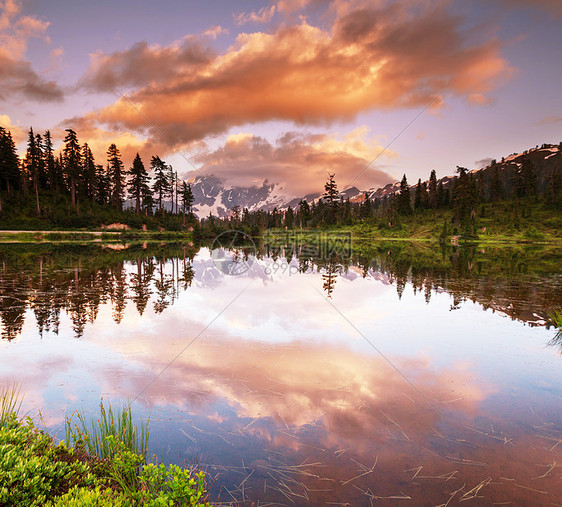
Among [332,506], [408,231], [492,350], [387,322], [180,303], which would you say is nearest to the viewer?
[332,506]

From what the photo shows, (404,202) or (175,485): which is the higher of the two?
(404,202)

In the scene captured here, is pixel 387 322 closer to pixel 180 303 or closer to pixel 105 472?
pixel 180 303

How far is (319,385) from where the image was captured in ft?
24.2

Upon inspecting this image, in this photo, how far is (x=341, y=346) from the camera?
32.5 ft

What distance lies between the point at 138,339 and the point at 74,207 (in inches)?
3163

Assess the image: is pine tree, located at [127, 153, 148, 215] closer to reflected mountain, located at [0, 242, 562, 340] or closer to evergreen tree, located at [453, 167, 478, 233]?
reflected mountain, located at [0, 242, 562, 340]

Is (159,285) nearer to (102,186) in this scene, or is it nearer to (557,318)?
(557,318)

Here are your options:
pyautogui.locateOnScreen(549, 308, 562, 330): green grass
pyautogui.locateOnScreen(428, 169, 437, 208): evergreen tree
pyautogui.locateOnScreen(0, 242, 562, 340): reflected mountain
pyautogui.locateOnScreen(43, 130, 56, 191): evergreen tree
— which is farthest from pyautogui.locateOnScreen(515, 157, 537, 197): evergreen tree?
pyautogui.locateOnScreen(43, 130, 56, 191): evergreen tree

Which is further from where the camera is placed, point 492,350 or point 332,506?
point 492,350

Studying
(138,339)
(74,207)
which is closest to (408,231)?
(74,207)

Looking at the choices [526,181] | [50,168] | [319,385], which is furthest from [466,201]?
[50,168]

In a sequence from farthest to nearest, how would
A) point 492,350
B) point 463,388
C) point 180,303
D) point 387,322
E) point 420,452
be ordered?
point 180,303
point 387,322
point 492,350
point 463,388
point 420,452

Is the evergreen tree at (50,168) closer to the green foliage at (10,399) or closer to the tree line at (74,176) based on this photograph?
the tree line at (74,176)

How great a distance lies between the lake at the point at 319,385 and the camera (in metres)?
4.57
